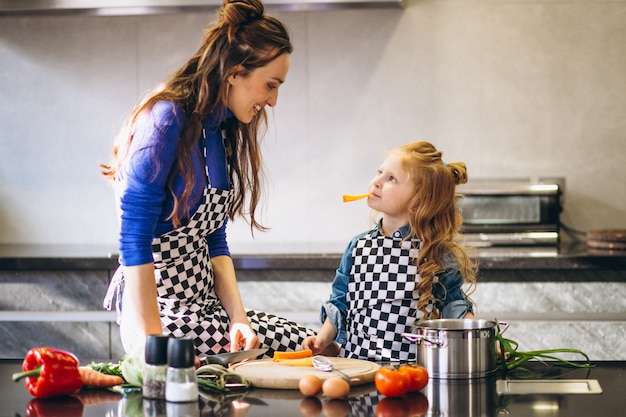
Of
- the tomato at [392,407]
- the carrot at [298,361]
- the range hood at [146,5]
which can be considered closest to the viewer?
the tomato at [392,407]

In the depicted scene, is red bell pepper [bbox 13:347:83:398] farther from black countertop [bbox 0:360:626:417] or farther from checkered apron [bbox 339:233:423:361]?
checkered apron [bbox 339:233:423:361]

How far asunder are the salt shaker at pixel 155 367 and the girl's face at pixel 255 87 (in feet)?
2.28

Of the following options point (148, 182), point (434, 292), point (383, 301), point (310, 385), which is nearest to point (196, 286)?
point (148, 182)

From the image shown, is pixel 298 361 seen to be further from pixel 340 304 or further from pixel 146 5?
pixel 146 5

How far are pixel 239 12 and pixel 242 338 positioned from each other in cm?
70

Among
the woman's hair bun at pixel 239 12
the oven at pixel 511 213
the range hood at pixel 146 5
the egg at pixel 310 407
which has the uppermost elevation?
the range hood at pixel 146 5

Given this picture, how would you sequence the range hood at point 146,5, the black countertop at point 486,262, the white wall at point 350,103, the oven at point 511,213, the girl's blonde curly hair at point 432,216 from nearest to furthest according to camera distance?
the girl's blonde curly hair at point 432,216 → the black countertop at point 486,262 → the range hood at point 146,5 → the oven at point 511,213 → the white wall at point 350,103

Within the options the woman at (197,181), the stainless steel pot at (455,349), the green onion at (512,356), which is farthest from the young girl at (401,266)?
the stainless steel pot at (455,349)

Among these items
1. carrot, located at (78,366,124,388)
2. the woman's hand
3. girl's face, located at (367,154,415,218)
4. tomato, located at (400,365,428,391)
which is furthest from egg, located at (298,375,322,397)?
girl's face, located at (367,154,415,218)

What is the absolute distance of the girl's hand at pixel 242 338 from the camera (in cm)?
180

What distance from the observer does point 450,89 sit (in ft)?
11.5

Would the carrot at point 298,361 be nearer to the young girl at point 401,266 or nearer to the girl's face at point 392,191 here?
the young girl at point 401,266

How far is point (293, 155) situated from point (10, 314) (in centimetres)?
128

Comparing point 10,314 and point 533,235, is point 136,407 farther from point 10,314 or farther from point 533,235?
point 533,235
